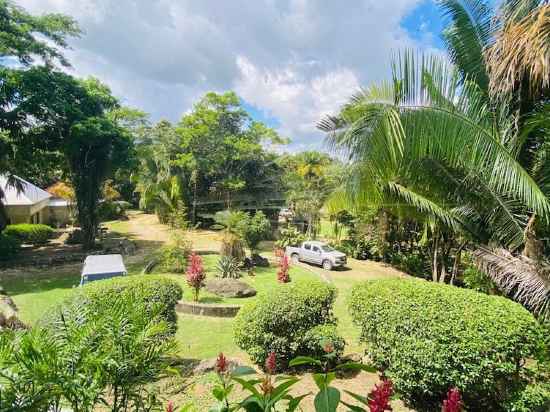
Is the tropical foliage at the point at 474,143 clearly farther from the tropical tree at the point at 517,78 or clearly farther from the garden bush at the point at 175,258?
the garden bush at the point at 175,258

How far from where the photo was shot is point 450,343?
4.00m

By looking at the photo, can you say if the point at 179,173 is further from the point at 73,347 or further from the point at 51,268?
the point at 73,347

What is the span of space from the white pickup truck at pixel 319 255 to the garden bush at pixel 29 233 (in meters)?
14.2

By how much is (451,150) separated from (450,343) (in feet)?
9.40

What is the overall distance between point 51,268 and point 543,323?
16450mm

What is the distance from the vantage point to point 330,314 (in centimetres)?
586

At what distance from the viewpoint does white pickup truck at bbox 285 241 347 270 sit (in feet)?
51.7

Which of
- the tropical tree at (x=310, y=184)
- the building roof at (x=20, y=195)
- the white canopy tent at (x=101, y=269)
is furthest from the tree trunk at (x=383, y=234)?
the building roof at (x=20, y=195)

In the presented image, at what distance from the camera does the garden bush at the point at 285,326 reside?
5.34 meters

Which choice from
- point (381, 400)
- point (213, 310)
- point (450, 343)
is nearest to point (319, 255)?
point (213, 310)

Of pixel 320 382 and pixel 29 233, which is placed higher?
pixel 320 382

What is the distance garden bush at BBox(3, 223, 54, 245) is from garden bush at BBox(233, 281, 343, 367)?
17.9 m

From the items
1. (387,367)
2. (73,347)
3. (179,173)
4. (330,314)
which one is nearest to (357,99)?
(330,314)

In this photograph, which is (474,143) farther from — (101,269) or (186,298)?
(101,269)
